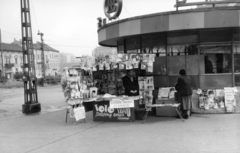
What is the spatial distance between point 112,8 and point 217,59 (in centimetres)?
535

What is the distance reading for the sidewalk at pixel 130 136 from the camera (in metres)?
5.54

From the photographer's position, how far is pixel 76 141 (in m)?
6.36

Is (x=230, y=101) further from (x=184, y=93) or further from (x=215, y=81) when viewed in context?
(x=184, y=93)

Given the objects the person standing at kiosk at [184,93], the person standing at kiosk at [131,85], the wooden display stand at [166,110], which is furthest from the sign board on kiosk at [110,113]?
the person standing at kiosk at [184,93]

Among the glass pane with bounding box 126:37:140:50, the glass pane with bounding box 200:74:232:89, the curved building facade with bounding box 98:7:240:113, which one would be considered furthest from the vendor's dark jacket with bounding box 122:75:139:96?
the glass pane with bounding box 200:74:232:89

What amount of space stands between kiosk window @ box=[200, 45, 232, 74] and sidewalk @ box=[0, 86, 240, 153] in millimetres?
1752

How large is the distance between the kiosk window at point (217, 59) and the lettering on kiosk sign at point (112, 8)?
4.39 meters

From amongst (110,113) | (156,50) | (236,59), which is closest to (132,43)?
(156,50)

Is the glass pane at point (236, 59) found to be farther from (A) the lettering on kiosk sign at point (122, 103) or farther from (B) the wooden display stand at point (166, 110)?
(A) the lettering on kiosk sign at point (122, 103)

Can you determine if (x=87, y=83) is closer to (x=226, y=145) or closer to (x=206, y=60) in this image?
(x=206, y=60)

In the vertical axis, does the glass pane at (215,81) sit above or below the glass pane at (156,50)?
below

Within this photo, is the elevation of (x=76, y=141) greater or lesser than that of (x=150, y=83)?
lesser

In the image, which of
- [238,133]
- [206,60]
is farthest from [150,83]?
[238,133]

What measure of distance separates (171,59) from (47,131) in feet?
17.5
